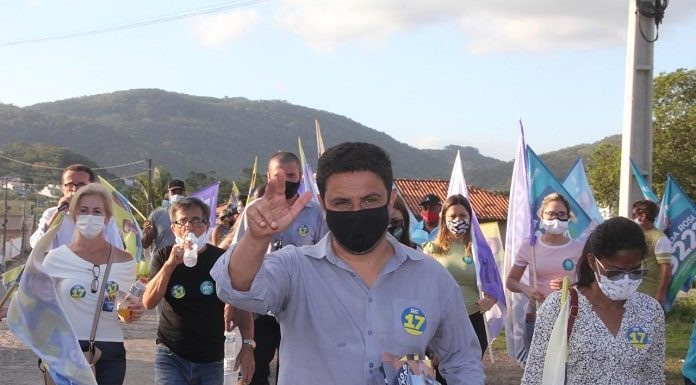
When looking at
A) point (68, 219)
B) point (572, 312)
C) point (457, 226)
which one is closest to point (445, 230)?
point (457, 226)

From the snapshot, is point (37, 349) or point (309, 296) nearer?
point (309, 296)

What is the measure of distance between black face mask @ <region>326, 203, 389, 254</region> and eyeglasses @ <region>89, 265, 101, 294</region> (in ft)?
9.13

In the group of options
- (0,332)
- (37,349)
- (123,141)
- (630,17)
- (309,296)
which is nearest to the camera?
(309,296)

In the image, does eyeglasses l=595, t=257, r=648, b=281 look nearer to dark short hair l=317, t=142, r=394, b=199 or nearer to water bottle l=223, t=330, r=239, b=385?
dark short hair l=317, t=142, r=394, b=199

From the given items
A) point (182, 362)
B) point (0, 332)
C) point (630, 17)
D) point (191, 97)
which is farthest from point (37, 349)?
point (191, 97)

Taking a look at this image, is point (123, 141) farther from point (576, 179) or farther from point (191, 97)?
point (576, 179)

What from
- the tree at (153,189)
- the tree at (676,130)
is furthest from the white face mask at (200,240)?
the tree at (153,189)

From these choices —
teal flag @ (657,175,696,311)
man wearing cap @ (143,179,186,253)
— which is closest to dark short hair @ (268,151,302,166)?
man wearing cap @ (143,179,186,253)

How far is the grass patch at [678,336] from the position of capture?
10.4 m

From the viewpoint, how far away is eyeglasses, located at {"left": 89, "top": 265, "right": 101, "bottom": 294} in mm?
5434

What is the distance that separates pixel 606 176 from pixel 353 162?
A: 154 ft

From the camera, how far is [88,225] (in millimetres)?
5582

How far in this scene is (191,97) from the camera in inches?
6929

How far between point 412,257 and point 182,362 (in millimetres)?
2905
